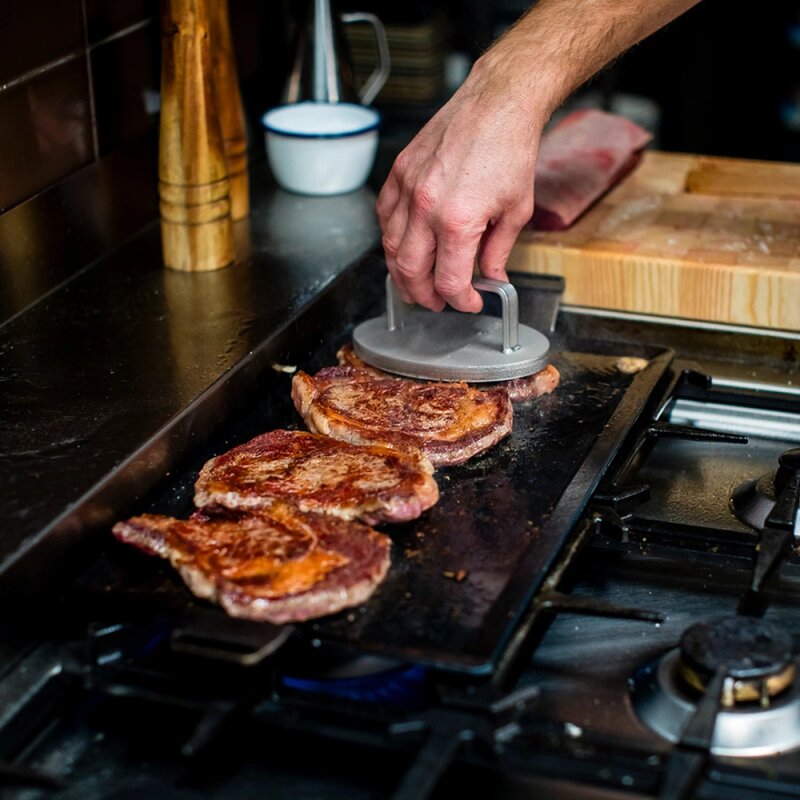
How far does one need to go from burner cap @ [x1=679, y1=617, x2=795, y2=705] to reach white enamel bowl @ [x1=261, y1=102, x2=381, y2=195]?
1.34 metres

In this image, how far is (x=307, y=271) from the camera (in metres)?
1.96

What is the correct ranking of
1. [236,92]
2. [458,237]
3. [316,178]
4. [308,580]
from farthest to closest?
[316,178] < [236,92] < [458,237] < [308,580]

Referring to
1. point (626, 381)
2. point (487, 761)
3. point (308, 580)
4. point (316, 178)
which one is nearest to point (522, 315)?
point (626, 381)

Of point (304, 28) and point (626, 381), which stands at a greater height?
point (304, 28)

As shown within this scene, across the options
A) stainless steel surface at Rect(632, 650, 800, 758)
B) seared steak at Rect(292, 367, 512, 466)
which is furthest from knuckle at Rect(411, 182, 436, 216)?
stainless steel surface at Rect(632, 650, 800, 758)

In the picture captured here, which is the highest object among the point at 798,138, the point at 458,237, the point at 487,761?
the point at 458,237

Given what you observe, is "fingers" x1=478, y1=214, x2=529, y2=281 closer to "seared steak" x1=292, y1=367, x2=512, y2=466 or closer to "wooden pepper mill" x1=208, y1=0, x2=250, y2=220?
"seared steak" x1=292, y1=367, x2=512, y2=466

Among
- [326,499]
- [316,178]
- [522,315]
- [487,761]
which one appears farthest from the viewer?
[316,178]

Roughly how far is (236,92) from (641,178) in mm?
798

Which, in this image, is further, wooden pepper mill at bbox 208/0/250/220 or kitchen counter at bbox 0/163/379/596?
wooden pepper mill at bbox 208/0/250/220

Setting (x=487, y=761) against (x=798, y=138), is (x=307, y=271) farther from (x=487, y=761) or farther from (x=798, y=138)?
(x=798, y=138)

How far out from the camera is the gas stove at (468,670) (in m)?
1.06

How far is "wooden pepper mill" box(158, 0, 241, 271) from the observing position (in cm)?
180

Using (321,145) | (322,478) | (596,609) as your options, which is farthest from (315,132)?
(596,609)
